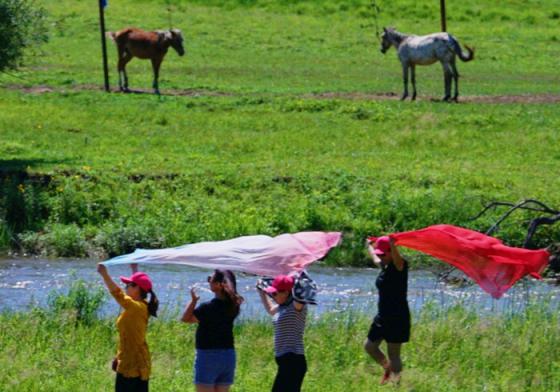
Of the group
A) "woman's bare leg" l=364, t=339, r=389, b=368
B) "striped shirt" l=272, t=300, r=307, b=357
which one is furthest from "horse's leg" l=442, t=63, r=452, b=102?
"striped shirt" l=272, t=300, r=307, b=357

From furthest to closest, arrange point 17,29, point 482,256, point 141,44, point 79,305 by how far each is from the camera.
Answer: point 141,44 → point 17,29 → point 79,305 → point 482,256

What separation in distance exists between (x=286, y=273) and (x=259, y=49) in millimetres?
32549

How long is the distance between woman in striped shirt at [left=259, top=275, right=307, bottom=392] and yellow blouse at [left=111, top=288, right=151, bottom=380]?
3.81 ft

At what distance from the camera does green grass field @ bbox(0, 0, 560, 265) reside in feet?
75.4

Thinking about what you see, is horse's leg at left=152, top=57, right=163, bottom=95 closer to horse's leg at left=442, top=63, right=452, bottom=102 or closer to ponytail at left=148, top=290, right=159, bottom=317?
horse's leg at left=442, top=63, right=452, bottom=102

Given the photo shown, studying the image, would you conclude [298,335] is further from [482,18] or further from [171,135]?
[482,18]

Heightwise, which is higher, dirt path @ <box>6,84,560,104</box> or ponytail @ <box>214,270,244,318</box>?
ponytail @ <box>214,270,244,318</box>

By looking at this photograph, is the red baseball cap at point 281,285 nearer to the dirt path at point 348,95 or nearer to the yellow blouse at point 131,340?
the yellow blouse at point 131,340

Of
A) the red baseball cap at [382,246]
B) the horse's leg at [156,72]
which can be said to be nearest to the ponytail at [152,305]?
the red baseball cap at [382,246]

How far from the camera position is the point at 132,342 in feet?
38.0

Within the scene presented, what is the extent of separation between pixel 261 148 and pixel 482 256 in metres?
14.8

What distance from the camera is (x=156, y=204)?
77.4 feet

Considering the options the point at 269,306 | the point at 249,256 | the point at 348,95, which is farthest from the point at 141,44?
the point at 269,306

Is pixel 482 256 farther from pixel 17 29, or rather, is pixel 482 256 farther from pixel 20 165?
pixel 17 29
